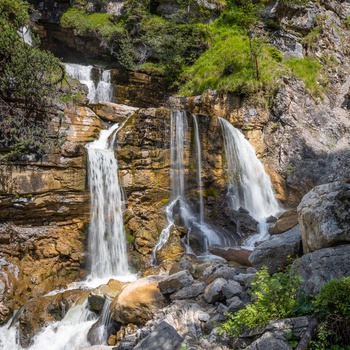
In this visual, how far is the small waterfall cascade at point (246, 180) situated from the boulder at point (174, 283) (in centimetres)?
654

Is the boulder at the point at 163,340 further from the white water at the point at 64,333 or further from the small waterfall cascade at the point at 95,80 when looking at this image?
the small waterfall cascade at the point at 95,80

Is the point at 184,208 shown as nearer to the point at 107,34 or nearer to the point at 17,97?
the point at 17,97

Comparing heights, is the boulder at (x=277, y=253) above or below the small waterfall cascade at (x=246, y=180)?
below

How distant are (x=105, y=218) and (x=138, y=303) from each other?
195 inches

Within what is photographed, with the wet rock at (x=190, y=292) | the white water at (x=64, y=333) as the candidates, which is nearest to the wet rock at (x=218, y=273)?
the wet rock at (x=190, y=292)

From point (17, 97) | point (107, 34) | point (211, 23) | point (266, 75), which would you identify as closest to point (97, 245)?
point (17, 97)

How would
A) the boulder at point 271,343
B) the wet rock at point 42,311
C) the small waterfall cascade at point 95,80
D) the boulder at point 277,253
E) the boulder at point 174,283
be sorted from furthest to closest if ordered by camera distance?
1. the small waterfall cascade at point 95,80
2. the wet rock at point 42,311
3. the boulder at point 174,283
4. the boulder at point 277,253
5. the boulder at point 271,343

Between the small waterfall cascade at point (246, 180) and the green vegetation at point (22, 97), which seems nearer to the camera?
the green vegetation at point (22, 97)

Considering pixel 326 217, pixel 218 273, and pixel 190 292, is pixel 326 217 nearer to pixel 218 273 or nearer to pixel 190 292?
pixel 218 273

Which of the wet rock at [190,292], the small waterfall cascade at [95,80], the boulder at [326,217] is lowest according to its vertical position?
the wet rock at [190,292]

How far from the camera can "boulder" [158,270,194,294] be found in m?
6.06

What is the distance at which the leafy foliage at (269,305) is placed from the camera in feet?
13.1

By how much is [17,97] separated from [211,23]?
14.5 metres

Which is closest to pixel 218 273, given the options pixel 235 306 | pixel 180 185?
pixel 235 306
